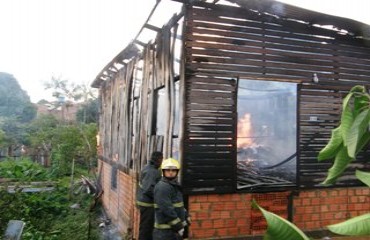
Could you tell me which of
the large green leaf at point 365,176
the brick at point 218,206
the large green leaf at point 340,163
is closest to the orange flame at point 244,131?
the brick at point 218,206

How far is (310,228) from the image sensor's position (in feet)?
21.6

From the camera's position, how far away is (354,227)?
70cm

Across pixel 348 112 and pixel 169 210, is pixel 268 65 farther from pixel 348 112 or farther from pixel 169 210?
pixel 348 112

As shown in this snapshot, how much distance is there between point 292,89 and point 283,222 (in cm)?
632

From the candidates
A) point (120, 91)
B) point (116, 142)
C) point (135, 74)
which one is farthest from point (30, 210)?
point (135, 74)

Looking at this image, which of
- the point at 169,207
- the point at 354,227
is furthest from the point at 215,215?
the point at 354,227

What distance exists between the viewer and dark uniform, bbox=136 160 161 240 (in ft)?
21.1

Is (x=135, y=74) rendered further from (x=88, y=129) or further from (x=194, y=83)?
(x=88, y=129)

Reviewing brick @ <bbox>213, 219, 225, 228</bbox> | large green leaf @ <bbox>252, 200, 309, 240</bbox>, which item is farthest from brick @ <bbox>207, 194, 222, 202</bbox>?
large green leaf @ <bbox>252, 200, 309, 240</bbox>

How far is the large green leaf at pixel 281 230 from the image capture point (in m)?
0.66

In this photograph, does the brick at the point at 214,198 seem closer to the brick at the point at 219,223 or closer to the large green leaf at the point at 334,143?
the brick at the point at 219,223

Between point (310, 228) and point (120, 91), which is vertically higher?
point (120, 91)

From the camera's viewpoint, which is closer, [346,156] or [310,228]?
[346,156]

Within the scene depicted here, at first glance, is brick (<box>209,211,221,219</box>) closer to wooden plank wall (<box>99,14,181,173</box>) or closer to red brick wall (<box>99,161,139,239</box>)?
wooden plank wall (<box>99,14,181,173</box>)
